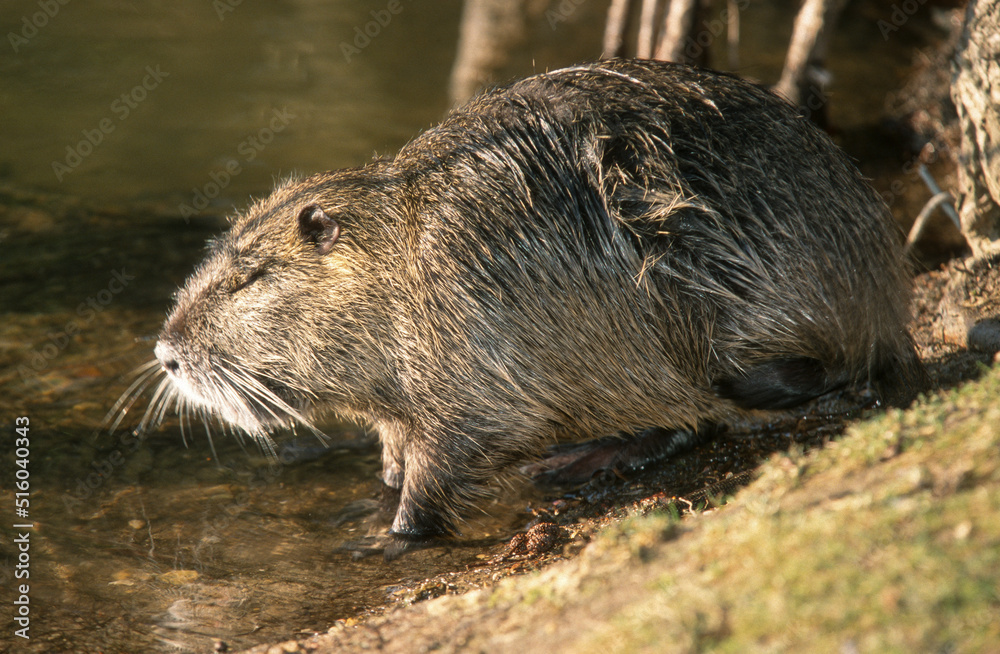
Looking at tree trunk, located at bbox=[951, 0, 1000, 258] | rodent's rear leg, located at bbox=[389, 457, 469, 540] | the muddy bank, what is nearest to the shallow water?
rodent's rear leg, located at bbox=[389, 457, 469, 540]

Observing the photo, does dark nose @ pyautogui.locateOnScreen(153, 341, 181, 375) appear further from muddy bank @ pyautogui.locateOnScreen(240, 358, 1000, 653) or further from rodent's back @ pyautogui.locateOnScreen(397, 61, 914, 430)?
muddy bank @ pyautogui.locateOnScreen(240, 358, 1000, 653)

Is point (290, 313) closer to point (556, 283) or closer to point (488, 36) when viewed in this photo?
point (556, 283)

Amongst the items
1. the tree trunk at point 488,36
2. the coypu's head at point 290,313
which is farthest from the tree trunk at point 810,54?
the coypu's head at point 290,313

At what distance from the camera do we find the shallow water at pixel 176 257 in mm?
3051

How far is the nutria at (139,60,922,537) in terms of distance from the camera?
9.86 feet

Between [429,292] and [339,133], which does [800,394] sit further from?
[339,133]

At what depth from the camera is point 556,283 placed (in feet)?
10.0

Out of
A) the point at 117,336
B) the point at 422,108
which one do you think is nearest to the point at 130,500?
the point at 117,336

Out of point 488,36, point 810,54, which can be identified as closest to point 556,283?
point 810,54

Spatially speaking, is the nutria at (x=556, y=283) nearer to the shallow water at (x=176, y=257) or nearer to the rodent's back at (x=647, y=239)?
the rodent's back at (x=647, y=239)

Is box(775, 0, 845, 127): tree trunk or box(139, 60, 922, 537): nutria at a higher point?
box(775, 0, 845, 127): tree trunk

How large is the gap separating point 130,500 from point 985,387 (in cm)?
300

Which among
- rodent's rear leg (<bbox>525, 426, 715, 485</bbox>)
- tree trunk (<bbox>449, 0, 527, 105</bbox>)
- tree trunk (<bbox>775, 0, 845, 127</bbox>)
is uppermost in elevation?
tree trunk (<bbox>449, 0, 527, 105</bbox>)

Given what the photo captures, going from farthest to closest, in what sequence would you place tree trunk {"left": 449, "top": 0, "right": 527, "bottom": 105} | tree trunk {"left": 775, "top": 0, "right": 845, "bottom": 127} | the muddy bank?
tree trunk {"left": 449, "top": 0, "right": 527, "bottom": 105} → tree trunk {"left": 775, "top": 0, "right": 845, "bottom": 127} → the muddy bank
